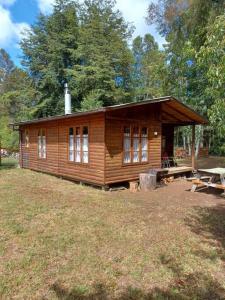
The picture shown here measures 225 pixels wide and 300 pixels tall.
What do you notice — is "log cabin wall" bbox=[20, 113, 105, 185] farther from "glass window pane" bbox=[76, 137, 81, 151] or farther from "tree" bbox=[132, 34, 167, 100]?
"tree" bbox=[132, 34, 167, 100]

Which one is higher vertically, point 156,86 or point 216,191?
point 156,86

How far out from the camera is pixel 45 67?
86.7 feet

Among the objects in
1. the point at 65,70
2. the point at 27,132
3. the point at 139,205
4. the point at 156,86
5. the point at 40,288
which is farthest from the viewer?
the point at 156,86

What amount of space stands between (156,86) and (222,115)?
25865 millimetres

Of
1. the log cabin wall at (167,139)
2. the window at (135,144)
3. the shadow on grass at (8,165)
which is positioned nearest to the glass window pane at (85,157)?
the window at (135,144)

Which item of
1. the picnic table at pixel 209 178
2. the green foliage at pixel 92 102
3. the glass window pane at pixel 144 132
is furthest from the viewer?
the green foliage at pixel 92 102

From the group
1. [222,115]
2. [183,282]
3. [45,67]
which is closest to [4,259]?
[183,282]

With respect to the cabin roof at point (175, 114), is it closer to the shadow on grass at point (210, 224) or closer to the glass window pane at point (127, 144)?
the glass window pane at point (127, 144)

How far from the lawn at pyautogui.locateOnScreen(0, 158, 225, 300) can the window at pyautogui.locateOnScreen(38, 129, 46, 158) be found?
5.32 meters

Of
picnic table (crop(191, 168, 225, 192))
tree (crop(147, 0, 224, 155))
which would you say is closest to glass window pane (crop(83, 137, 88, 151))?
picnic table (crop(191, 168, 225, 192))

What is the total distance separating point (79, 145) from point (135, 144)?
6.83 feet

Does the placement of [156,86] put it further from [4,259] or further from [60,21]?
[4,259]

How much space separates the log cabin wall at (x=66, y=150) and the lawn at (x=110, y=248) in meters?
1.78

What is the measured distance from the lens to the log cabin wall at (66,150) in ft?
29.6
